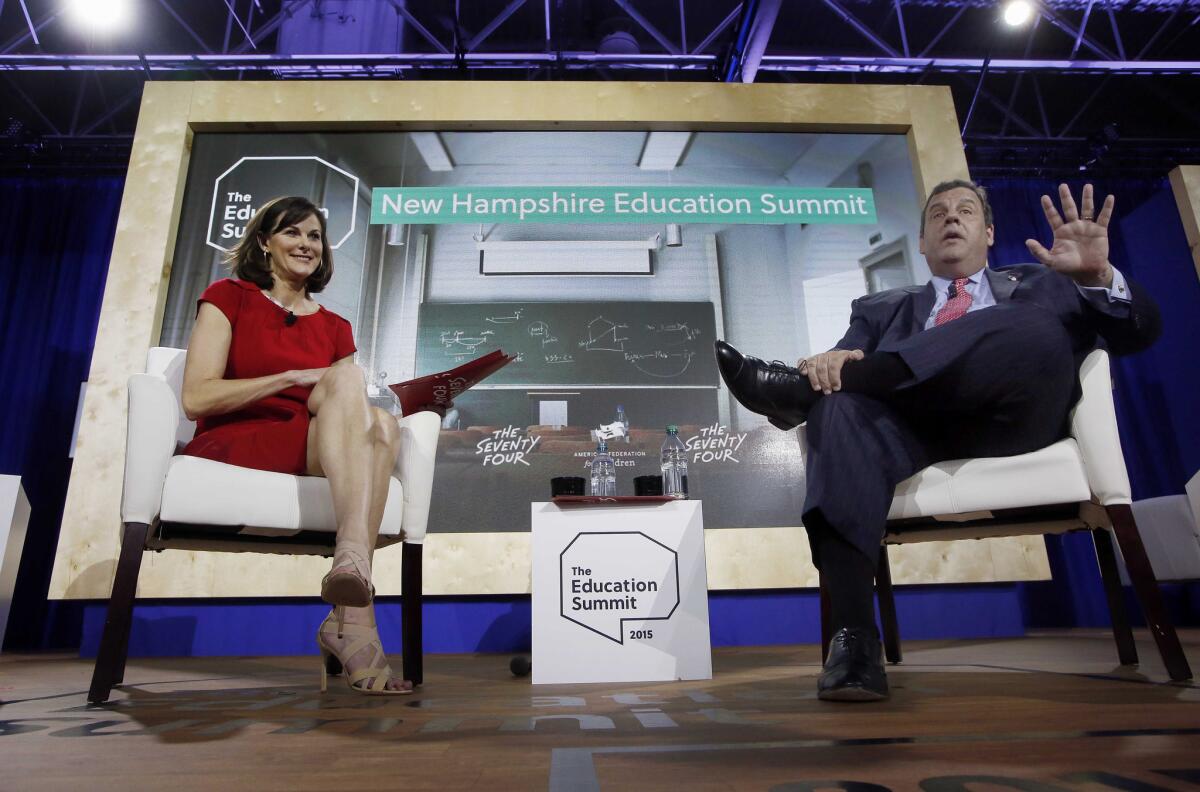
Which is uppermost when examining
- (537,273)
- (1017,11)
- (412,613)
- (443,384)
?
(1017,11)

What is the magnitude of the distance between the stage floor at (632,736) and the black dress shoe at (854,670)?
1.3 inches

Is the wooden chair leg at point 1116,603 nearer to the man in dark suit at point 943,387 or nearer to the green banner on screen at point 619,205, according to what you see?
the man in dark suit at point 943,387

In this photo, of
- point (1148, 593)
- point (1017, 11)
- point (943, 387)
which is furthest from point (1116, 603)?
point (1017, 11)

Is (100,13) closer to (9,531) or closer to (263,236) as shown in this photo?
(9,531)

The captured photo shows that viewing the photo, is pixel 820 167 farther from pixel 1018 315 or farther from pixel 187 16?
pixel 187 16

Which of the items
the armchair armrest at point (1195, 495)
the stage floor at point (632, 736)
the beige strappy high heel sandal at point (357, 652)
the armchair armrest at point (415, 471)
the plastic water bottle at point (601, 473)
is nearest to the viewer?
the stage floor at point (632, 736)

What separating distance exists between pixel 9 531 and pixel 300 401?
198cm

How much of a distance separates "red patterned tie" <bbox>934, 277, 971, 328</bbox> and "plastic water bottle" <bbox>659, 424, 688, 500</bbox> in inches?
31.4

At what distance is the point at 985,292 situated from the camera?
64.9 inches

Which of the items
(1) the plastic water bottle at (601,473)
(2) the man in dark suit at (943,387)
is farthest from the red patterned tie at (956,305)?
(1) the plastic water bottle at (601,473)

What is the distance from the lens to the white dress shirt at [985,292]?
1365 mm

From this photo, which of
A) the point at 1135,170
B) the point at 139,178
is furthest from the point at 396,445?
the point at 1135,170

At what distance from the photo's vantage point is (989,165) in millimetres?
5004

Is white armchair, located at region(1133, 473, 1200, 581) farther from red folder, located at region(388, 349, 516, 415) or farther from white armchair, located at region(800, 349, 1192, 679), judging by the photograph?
red folder, located at region(388, 349, 516, 415)
